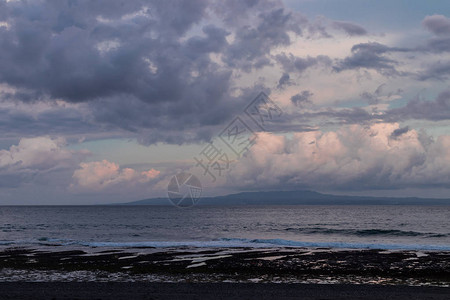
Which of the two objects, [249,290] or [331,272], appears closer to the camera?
[249,290]

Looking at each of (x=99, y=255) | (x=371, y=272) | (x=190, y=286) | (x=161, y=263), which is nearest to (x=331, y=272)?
(x=371, y=272)

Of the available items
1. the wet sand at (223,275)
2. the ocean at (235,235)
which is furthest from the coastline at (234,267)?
the ocean at (235,235)

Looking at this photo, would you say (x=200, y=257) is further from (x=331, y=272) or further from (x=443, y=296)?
(x=443, y=296)

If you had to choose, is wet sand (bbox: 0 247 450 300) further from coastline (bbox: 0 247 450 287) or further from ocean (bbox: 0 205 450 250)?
ocean (bbox: 0 205 450 250)

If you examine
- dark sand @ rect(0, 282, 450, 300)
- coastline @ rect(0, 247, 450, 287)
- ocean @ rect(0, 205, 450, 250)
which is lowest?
ocean @ rect(0, 205, 450, 250)

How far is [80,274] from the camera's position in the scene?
2316 centimetres

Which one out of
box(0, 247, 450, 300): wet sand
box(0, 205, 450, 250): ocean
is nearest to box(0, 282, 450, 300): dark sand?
box(0, 247, 450, 300): wet sand

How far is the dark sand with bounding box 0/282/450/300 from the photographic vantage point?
1673cm

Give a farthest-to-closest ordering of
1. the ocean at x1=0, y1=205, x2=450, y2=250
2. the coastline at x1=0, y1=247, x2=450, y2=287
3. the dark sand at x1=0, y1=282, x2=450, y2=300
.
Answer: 1. the ocean at x1=0, y1=205, x2=450, y2=250
2. the coastline at x1=0, y1=247, x2=450, y2=287
3. the dark sand at x1=0, y1=282, x2=450, y2=300

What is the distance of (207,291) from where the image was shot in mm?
17828

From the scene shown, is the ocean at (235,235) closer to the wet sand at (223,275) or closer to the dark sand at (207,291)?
the wet sand at (223,275)

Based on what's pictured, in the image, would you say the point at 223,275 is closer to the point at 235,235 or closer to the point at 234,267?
the point at 234,267

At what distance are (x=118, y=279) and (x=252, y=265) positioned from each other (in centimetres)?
822

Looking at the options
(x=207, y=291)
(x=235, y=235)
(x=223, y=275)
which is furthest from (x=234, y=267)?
(x=235, y=235)
